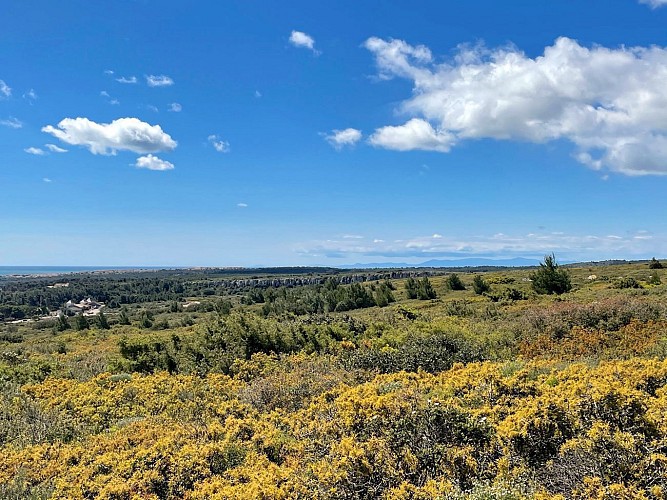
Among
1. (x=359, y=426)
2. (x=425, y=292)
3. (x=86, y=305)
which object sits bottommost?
(x=86, y=305)

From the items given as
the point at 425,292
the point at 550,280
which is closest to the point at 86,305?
the point at 425,292

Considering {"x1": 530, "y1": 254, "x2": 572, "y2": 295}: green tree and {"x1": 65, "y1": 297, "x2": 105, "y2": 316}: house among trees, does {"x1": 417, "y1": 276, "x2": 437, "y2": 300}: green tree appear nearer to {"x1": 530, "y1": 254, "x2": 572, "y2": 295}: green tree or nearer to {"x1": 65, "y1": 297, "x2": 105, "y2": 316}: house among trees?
{"x1": 530, "y1": 254, "x2": 572, "y2": 295}: green tree

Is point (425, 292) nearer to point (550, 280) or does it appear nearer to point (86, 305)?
point (550, 280)

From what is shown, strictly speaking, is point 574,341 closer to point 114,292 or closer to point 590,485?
point 590,485

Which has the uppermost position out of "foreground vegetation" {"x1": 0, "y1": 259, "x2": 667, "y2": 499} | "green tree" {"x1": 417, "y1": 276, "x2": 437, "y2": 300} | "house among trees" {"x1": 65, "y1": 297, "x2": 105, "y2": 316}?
"foreground vegetation" {"x1": 0, "y1": 259, "x2": 667, "y2": 499}

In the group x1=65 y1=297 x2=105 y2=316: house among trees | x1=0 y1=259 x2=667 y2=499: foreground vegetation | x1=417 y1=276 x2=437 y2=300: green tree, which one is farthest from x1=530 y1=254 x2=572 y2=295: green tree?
x1=65 y1=297 x2=105 y2=316: house among trees

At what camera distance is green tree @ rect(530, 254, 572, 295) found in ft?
112

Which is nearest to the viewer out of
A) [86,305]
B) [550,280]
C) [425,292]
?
[550,280]

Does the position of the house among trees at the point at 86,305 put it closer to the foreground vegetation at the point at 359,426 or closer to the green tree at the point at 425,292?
the green tree at the point at 425,292

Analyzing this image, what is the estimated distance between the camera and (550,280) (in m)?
34.5

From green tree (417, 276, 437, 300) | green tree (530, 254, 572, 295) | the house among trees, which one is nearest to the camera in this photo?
green tree (530, 254, 572, 295)

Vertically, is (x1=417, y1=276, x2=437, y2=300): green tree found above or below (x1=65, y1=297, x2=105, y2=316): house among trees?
above

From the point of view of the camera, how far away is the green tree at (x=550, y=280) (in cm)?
3422

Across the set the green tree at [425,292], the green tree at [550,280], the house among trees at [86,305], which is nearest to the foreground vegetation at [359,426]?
the green tree at [550,280]
